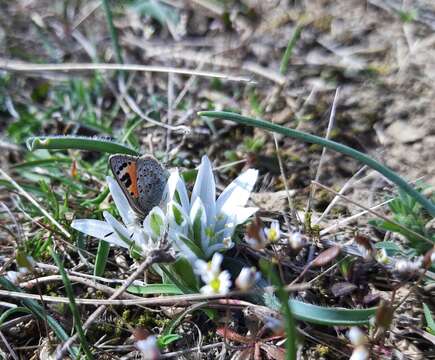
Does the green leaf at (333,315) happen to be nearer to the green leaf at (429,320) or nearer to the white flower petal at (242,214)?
the green leaf at (429,320)

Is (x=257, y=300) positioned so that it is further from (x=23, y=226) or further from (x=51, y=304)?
(x=23, y=226)

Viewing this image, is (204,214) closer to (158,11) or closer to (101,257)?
(101,257)

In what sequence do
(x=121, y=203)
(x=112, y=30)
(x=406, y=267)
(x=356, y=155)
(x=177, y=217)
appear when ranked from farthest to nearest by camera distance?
(x=112, y=30), (x=121, y=203), (x=177, y=217), (x=356, y=155), (x=406, y=267)

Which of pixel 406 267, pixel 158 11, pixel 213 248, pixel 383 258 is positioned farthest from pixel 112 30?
pixel 406 267

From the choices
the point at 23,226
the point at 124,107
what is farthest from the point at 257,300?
the point at 124,107

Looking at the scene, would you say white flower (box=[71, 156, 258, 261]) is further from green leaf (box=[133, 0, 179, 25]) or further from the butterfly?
green leaf (box=[133, 0, 179, 25])
